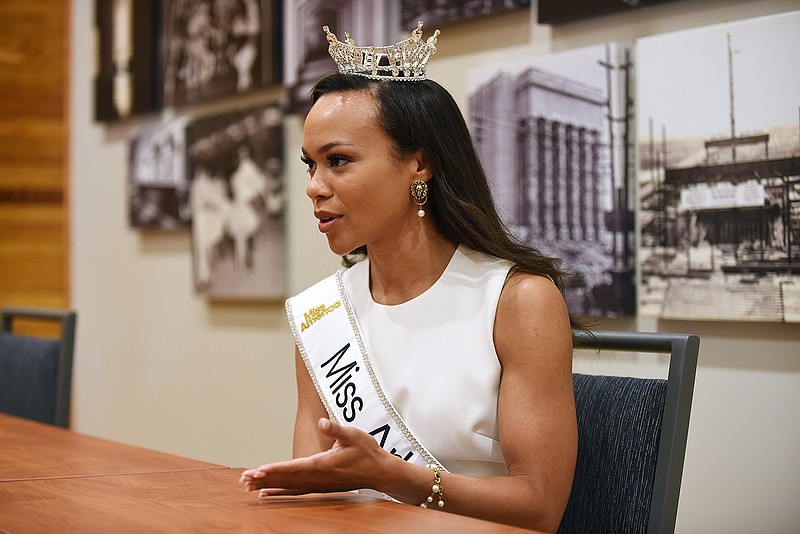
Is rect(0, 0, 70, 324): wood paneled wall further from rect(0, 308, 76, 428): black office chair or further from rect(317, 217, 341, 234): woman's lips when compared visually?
rect(317, 217, 341, 234): woman's lips

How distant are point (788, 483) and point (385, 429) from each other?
88 centimetres

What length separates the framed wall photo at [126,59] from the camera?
376 centimetres

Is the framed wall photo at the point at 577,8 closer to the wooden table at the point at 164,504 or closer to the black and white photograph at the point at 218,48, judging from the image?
the black and white photograph at the point at 218,48

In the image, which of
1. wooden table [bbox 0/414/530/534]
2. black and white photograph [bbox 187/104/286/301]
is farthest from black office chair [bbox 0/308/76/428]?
black and white photograph [bbox 187/104/286/301]

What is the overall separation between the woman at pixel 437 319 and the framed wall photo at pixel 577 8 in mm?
775

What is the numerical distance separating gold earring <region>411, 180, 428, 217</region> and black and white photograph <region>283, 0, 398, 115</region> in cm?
121

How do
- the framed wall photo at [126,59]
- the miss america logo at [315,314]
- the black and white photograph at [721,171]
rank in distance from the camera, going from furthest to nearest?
1. the framed wall photo at [126,59]
2. the black and white photograph at [721,171]
3. the miss america logo at [315,314]

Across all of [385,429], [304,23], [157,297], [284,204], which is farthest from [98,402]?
[385,429]

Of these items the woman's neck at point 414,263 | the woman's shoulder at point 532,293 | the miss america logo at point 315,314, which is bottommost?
the miss america logo at point 315,314

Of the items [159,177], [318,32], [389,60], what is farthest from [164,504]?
[159,177]

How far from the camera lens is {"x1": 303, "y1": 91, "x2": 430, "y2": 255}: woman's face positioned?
1.55 m

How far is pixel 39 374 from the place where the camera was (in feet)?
7.88

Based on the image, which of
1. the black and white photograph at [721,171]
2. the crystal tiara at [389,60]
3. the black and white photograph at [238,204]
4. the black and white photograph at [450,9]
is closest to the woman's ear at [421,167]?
the crystal tiara at [389,60]

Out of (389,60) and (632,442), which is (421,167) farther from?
(632,442)
